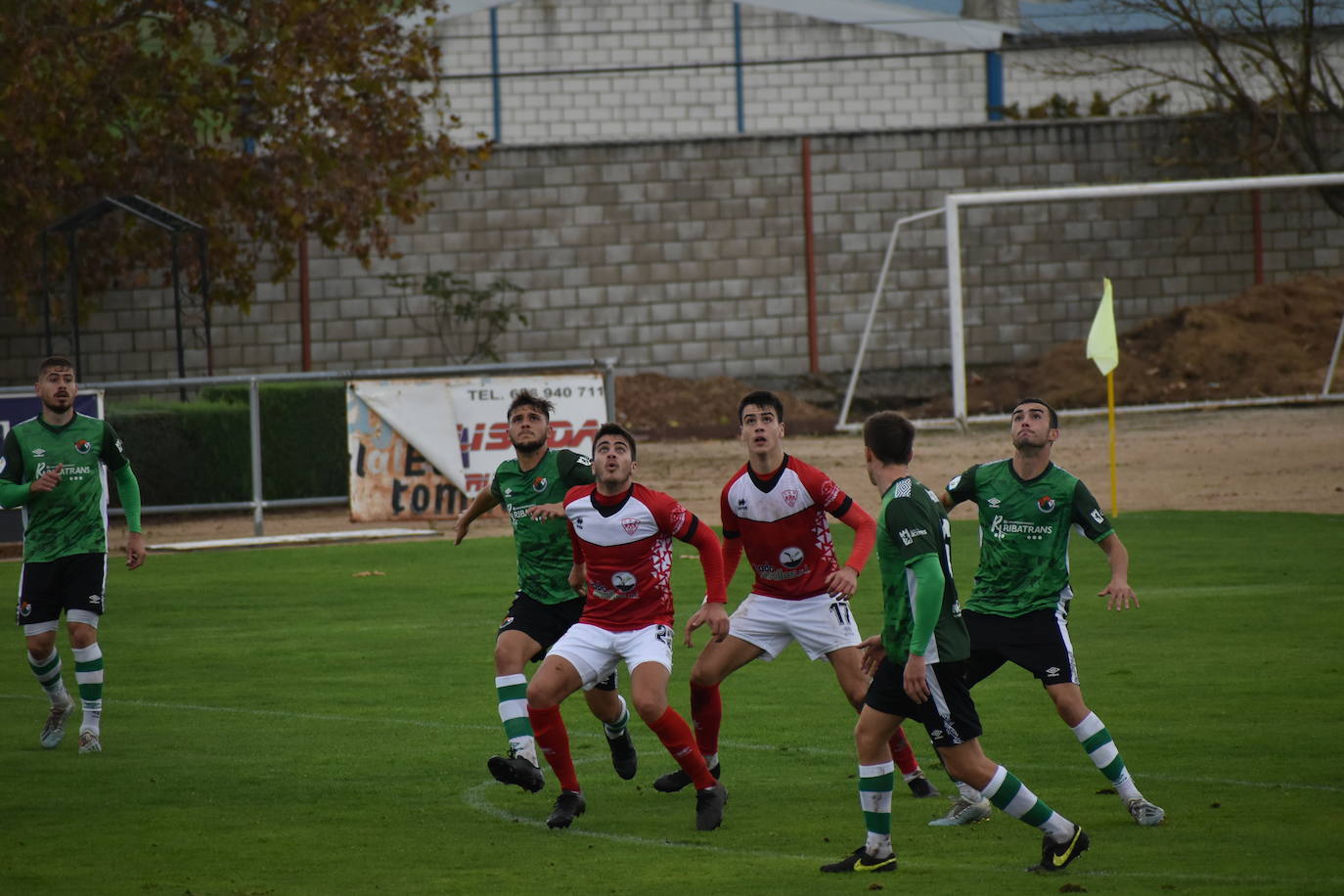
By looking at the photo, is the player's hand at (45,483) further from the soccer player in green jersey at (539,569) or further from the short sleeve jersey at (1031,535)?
A: the short sleeve jersey at (1031,535)

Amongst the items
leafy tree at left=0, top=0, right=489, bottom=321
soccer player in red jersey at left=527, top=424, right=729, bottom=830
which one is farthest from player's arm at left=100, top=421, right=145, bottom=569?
leafy tree at left=0, top=0, right=489, bottom=321

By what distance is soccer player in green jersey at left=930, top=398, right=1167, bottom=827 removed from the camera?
7.93m

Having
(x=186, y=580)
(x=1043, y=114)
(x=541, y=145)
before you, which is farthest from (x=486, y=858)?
(x=1043, y=114)

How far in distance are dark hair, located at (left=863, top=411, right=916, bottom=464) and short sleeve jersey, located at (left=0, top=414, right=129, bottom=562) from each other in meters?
5.27

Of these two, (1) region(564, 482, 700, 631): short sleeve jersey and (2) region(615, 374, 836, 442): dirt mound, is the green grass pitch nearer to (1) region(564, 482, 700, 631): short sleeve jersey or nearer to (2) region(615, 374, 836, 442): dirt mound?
(1) region(564, 482, 700, 631): short sleeve jersey

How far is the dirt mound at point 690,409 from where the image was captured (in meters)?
29.4

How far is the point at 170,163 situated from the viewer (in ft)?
84.5

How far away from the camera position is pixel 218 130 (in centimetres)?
2627

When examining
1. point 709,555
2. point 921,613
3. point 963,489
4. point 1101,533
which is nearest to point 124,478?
point 709,555

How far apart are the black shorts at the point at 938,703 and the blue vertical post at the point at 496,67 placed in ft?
109

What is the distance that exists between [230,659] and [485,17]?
3096cm

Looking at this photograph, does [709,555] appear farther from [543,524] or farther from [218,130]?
[218,130]

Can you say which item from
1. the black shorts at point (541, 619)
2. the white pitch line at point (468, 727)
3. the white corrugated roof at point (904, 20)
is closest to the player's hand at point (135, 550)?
the white pitch line at point (468, 727)

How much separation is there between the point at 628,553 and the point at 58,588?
3.94m
